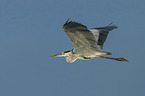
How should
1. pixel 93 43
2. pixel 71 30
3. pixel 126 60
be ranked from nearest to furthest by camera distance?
pixel 71 30
pixel 93 43
pixel 126 60

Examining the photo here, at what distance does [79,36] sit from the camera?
11391mm

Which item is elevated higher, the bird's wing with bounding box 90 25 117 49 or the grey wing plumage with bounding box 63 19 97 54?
the bird's wing with bounding box 90 25 117 49

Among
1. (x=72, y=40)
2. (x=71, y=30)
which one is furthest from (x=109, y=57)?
(x=71, y=30)

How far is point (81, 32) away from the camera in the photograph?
1092 cm

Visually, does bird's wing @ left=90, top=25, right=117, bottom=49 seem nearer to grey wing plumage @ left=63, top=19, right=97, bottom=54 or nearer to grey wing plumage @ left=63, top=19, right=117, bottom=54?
grey wing plumage @ left=63, top=19, right=117, bottom=54

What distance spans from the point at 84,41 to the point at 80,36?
1.70 ft

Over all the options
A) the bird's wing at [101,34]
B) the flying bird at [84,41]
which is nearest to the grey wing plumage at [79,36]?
the flying bird at [84,41]

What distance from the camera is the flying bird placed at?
34.6 ft

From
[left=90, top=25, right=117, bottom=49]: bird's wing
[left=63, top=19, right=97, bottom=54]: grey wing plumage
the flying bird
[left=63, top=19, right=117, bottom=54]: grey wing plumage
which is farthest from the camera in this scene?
[left=90, top=25, right=117, bottom=49]: bird's wing

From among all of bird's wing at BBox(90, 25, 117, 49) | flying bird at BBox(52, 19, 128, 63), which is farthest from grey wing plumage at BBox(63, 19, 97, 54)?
bird's wing at BBox(90, 25, 117, 49)

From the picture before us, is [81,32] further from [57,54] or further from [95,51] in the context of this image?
[57,54]

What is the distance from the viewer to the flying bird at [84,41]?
10.5 meters

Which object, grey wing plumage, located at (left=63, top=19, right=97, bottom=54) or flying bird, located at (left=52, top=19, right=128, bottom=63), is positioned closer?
grey wing plumage, located at (left=63, top=19, right=97, bottom=54)

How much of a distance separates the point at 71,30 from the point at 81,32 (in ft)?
1.61
